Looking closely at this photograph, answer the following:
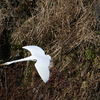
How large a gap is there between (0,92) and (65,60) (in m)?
1.31

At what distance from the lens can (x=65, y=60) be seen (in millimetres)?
3041

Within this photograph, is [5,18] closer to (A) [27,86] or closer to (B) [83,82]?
(A) [27,86]

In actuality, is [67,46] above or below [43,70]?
below

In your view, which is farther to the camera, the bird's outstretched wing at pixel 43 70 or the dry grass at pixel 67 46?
the dry grass at pixel 67 46

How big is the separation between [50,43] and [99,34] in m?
0.90

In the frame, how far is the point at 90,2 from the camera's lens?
3156 millimetres

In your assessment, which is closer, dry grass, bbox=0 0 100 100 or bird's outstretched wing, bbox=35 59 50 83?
bird's outstretched wing, bbox=35 59 50 83

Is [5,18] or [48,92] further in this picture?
[5,18]

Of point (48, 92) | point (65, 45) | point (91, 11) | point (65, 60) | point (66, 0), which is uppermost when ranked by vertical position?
point (66, 0)

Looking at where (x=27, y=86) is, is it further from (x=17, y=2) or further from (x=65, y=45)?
(x=17, y=2)

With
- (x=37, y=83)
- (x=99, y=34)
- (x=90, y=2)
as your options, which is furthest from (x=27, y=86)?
(x=90, y=2)

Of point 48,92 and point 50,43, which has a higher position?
point 50,43

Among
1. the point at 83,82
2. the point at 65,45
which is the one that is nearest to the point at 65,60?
the point at 65,45

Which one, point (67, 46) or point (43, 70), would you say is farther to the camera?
point (67, 46)
